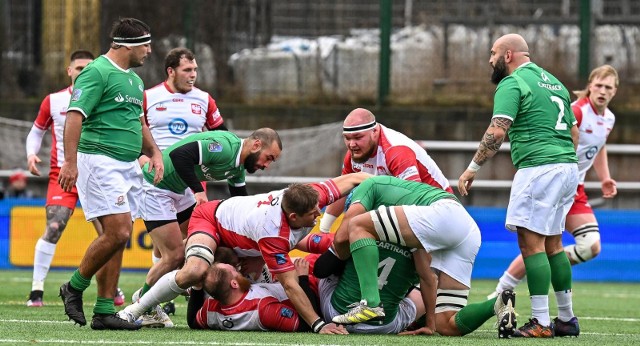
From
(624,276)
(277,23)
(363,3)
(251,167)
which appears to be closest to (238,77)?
(277,23)

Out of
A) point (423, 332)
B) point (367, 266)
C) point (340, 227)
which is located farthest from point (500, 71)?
point (423, 332)

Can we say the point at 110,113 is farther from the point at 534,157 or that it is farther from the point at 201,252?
the point at 534,157

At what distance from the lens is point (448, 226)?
8242mm

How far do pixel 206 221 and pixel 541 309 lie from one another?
7.97ft

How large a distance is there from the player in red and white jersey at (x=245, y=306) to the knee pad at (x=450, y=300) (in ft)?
2.94

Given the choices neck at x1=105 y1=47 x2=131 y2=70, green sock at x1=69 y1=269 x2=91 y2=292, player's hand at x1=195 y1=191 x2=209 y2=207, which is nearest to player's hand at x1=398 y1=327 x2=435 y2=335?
player's hand at x1=195 y1=191 x2=209 y2=207

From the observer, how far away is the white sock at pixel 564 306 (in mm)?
8891

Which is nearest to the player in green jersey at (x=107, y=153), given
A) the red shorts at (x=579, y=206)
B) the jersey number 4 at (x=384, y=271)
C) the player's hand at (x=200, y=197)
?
the player's hand at (x=200, y=197)

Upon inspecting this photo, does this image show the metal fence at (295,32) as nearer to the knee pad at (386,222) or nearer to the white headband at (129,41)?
the white headband at (129,41)

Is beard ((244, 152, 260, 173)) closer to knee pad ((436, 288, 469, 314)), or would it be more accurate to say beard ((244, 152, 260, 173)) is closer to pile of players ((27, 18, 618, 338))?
pile of players ((27, 18, 618, 338))

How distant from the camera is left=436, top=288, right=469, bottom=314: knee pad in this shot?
8422 millimetres

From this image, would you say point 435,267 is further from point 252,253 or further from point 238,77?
point 238,77

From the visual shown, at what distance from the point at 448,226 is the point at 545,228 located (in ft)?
2.69

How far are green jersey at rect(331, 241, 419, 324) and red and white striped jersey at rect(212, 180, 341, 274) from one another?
0.44 metres
